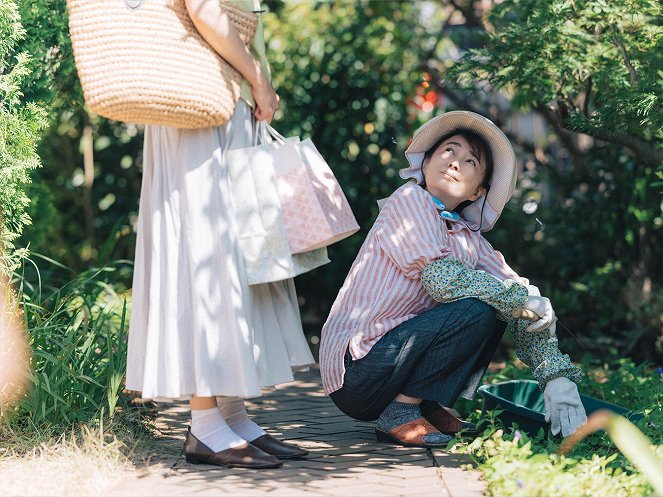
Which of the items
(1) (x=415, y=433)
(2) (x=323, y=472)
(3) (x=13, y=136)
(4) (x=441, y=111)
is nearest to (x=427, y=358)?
(1) (x=415, y=433)

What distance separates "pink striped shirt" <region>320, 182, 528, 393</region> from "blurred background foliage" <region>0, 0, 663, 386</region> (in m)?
0.78

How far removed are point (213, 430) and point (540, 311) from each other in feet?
3.77

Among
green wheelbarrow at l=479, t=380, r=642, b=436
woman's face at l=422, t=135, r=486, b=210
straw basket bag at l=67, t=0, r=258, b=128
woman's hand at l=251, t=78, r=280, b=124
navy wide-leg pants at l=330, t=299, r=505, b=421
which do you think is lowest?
green wheelbarrow at l=479, t=380, r=642, b=436

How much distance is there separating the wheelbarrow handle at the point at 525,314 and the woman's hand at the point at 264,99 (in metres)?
1.05

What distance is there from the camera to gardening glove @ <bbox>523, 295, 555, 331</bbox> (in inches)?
127

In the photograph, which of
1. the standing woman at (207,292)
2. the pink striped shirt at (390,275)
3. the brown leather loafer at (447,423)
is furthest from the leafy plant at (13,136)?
the brown leather loafer at (447,423)

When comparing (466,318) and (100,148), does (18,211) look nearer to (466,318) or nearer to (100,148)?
(466,318)

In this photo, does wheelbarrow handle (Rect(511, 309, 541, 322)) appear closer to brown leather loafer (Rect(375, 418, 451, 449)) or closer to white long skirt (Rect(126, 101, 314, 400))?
brown leather loafer (Rect(375, 418, 451, 449))

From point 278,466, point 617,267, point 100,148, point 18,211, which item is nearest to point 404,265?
point 278,466

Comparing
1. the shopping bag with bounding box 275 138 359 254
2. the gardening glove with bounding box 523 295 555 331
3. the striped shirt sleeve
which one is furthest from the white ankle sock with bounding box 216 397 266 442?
the gardening glove with bounding box 523 295 555 331

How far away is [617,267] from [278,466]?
300 cm

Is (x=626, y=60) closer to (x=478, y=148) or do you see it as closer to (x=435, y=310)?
(x=478, y=148)

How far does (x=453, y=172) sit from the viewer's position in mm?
3428

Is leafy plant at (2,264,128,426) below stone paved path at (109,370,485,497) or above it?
above
